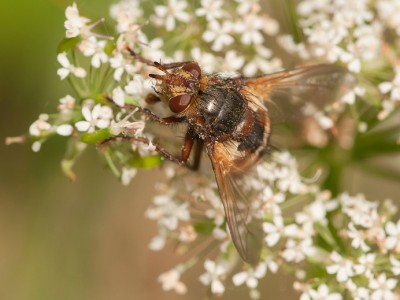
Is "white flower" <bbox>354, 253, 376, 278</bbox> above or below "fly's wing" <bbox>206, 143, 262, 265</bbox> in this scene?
below

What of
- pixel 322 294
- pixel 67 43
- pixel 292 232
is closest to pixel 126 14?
pixel 67 43

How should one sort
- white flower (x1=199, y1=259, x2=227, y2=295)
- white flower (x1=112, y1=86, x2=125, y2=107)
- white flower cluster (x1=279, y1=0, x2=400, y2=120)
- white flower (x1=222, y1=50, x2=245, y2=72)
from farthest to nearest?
white flower (x1=222, y1=50, x2=245, y2=72) → white flower cluster (x1=279, y1=0, x2=400, y2=120) → white flower (x1=199, y1=259, x2=227, y2=295) → white flower (x1=112, y1=86, x2=125, y2=107)

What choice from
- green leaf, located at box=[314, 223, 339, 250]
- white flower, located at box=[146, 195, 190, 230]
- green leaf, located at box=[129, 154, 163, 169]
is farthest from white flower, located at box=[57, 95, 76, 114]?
green leaf, located at box=[314, 223, 339, 250]

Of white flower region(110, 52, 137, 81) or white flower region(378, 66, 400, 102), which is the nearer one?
white flower region(110, 52, 137, 81)

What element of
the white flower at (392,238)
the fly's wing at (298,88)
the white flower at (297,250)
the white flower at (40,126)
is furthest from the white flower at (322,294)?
the white flower at (40,126)

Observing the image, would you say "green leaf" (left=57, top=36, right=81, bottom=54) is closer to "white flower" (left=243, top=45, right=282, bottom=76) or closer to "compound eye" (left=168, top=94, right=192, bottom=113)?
"compound eye" (left=168, top=94, right=192, bottom=113)

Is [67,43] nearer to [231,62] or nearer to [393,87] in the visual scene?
[231,62]
